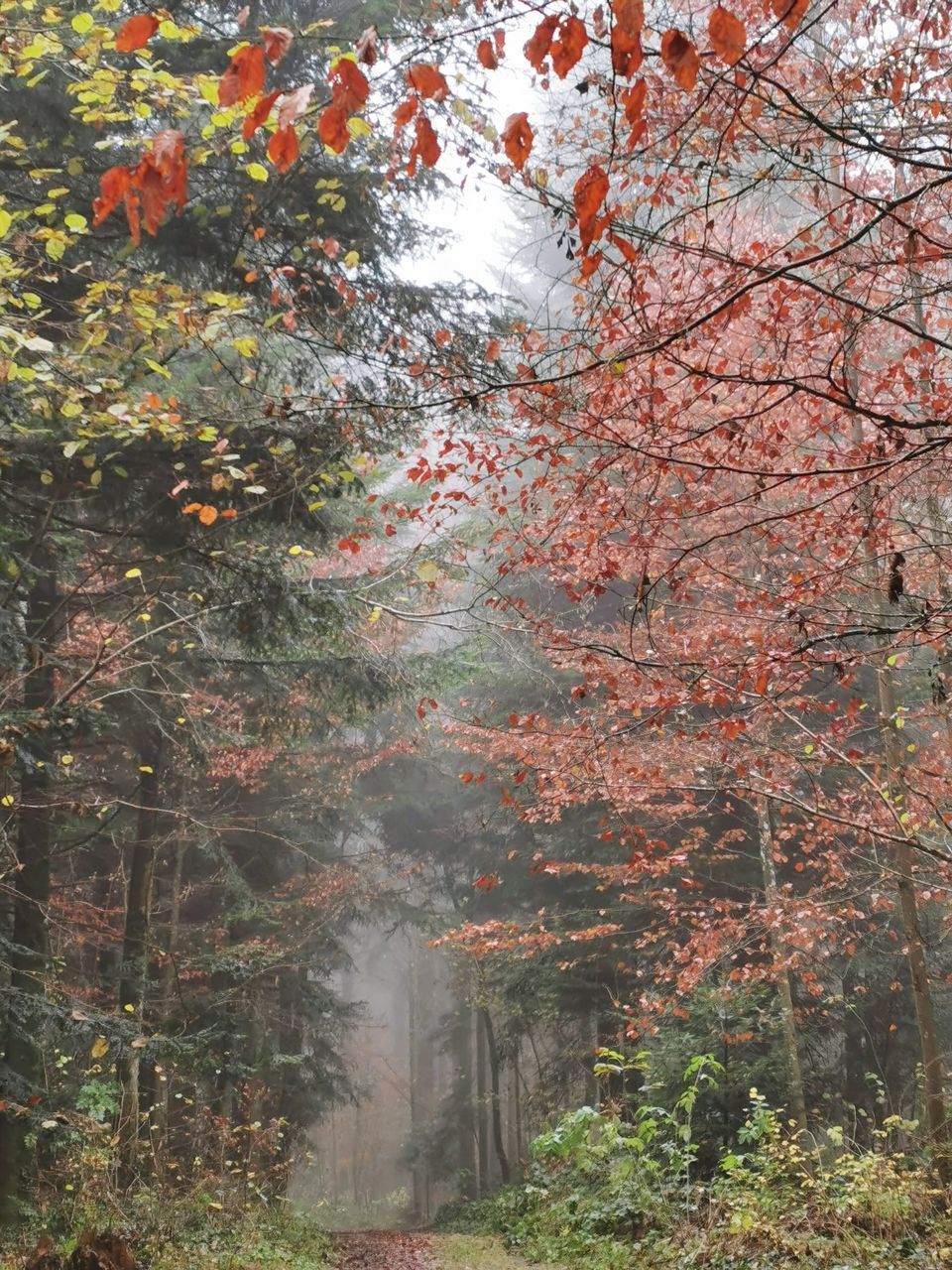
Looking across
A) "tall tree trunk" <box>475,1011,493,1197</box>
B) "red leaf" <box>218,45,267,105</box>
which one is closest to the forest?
"red leaf" <box>218,45,267,105</box>

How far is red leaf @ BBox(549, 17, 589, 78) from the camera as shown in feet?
7.64

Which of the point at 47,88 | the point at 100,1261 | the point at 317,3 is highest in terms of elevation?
the point at 317,3

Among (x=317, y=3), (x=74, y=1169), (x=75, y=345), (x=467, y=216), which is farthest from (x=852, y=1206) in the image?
(x=317, y=3)

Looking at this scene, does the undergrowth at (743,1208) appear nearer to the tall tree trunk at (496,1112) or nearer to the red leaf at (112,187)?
the red leaf at (112,187)

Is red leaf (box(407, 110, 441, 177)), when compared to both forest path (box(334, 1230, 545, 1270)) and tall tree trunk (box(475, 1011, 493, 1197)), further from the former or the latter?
tall tree trunk (box(475, 1011, 493, 1197))

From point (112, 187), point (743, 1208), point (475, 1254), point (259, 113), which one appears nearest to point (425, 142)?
point (259, 113)

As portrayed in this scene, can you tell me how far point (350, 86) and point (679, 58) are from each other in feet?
2.72

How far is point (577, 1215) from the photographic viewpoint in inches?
376

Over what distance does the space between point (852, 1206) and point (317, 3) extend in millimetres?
11085

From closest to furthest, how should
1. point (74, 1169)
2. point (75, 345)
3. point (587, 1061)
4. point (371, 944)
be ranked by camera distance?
point (75, 345) < point (74, 1169) < point (587, 1061) < point (371, 944)

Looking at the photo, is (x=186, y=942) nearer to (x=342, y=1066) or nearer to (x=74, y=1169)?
(x=342, y=1066)

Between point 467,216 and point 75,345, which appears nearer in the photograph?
point 75,345

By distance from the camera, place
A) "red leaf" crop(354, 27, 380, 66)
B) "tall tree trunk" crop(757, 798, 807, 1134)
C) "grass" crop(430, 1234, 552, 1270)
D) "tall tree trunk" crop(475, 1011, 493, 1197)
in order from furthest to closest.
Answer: "tall tree trunk" crop(475, 1011, 493, 1197), "tall tree trunk" crop(757, 798, 807, 1134), "grass" crop(430, 1234, 552, 1270), "red leaf" crop(354, 27, 380, 66)

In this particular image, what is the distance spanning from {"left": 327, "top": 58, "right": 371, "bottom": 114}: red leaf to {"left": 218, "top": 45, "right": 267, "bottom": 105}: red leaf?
0.64ft
